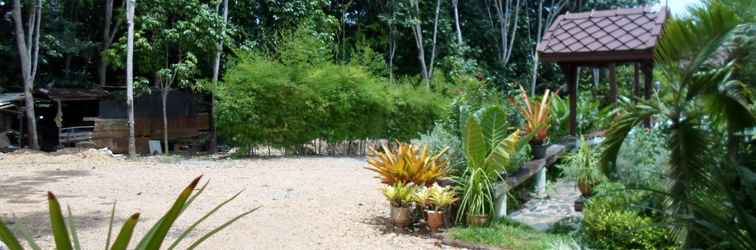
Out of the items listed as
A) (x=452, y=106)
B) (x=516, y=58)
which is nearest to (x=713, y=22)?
(x=452, y=106)

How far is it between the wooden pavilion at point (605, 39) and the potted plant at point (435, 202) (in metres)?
2.82

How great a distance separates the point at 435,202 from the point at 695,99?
9.00 feet

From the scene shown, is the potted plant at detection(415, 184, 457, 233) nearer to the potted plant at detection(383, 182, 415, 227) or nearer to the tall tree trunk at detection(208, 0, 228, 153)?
the potted plant at detection(383, 182, 415, 227)

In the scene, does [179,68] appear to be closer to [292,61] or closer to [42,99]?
[292,61]

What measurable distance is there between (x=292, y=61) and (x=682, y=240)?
10.0 m

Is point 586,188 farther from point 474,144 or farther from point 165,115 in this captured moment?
point 165,115

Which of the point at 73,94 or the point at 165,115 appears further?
the point at 165,115

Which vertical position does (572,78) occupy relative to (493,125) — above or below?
above

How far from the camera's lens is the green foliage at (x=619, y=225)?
462 cm

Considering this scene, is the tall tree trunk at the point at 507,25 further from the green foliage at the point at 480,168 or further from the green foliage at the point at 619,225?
the green foliage at the point at 619,225

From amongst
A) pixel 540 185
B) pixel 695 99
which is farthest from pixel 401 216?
pixel 695 99

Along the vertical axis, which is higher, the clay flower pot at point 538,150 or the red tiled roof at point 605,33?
the red tiled roof at point 605,33

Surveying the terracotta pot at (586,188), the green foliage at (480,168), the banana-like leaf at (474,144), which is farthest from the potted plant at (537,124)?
the banana-like leaf at (474,144)

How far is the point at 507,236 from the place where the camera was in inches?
212
